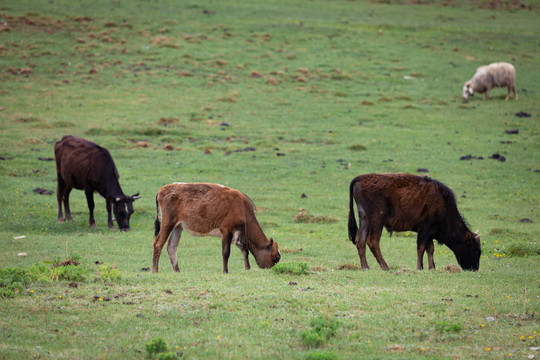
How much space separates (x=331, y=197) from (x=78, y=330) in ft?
54.0

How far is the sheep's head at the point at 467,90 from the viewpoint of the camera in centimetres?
4144

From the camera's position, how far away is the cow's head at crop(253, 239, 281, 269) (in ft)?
46.7

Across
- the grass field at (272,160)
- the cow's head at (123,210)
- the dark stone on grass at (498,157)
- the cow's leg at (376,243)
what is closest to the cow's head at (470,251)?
the grass field at (272,160)

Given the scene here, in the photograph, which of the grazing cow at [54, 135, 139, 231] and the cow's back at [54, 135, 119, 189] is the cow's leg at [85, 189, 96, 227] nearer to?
the grazing cow at [54, 135, 139, 231]

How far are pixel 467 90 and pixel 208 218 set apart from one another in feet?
108

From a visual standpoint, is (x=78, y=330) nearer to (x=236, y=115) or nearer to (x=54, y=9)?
(x=236, y=115)

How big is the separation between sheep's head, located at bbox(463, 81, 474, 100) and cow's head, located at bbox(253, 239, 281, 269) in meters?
31.1

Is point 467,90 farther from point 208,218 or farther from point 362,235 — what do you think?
point 208,218

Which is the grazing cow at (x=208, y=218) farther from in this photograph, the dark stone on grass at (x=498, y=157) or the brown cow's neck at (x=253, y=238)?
Answer: the dark stone on grass at (x=498, y=157)

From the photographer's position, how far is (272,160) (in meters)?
30.0

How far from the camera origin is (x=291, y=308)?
10.0 meters

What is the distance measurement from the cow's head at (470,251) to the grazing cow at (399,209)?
2 cm

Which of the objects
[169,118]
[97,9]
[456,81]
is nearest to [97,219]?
[169,118]

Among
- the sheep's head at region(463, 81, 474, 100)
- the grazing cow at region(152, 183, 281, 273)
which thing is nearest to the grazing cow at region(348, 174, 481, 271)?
the grazing cow at region(152, 183, 281, 273)
